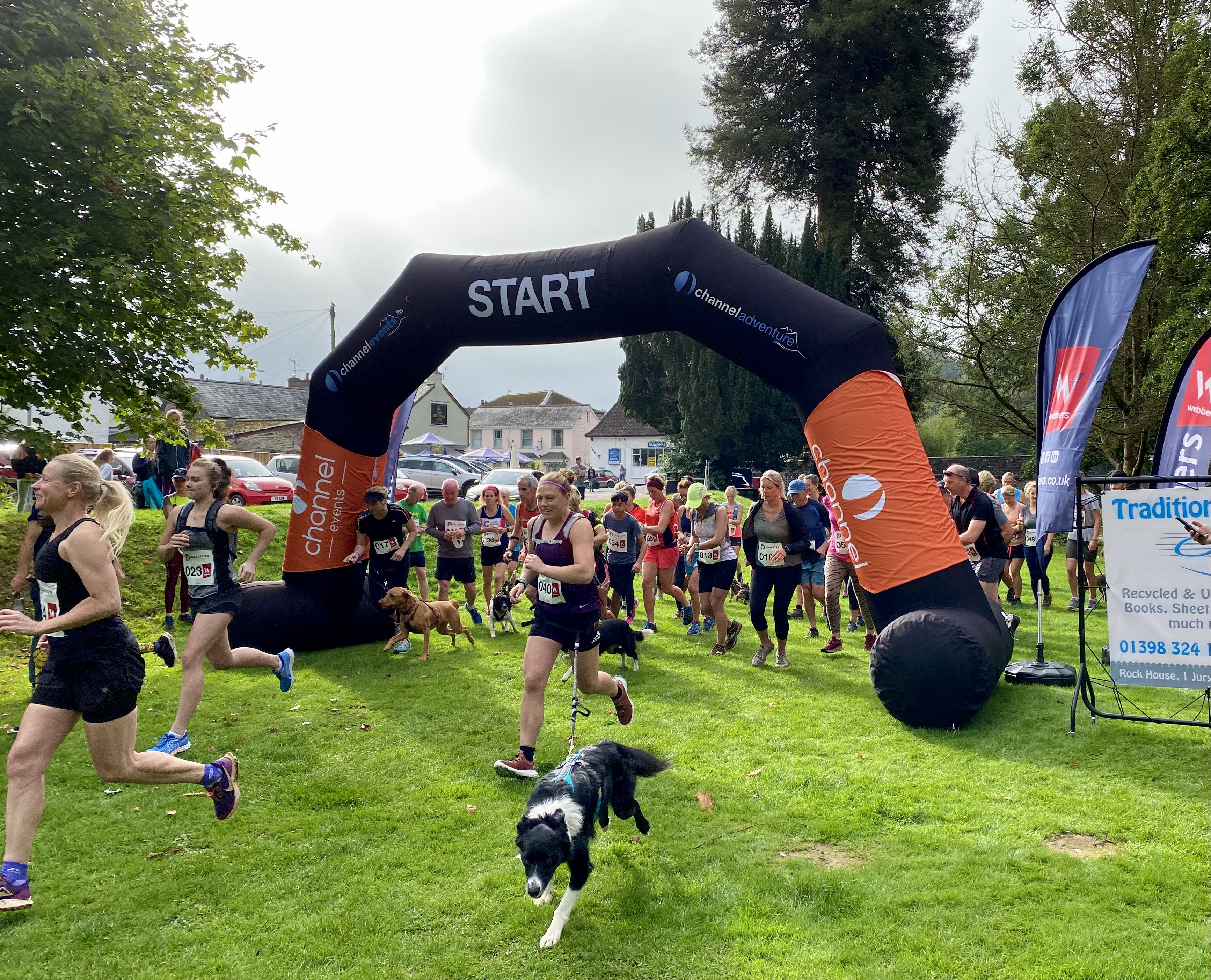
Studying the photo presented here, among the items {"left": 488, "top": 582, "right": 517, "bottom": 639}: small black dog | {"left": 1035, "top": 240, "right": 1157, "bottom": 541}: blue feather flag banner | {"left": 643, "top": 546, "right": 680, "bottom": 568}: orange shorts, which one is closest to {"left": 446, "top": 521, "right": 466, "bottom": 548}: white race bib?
{"left": 488, "top": 582, "right": 517, "bottom": 639}: small black dog

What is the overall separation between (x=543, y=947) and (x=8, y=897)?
8.32ft

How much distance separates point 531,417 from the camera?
7106cm

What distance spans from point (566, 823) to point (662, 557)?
6.59m

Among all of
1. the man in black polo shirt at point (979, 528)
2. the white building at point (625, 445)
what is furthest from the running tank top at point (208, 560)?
the white building at point (625, 445)

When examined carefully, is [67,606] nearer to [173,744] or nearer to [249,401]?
[173,744]

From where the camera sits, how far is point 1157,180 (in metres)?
15.6

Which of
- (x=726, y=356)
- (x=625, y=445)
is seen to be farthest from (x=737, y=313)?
(x=625, y=445)

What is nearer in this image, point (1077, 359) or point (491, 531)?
point (1077, 359)

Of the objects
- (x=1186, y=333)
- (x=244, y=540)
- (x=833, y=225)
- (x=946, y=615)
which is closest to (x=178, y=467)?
(x=244, y=540)

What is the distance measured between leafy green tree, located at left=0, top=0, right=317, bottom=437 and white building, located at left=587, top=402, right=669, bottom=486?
45.6m

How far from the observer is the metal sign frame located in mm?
5172

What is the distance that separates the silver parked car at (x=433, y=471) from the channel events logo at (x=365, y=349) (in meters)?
20.1

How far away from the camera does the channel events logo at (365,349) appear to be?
8.64m

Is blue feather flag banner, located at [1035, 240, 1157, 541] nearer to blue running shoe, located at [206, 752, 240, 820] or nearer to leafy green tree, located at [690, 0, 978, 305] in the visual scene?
blue running shoe, located at [206, 752, 240, 820]
